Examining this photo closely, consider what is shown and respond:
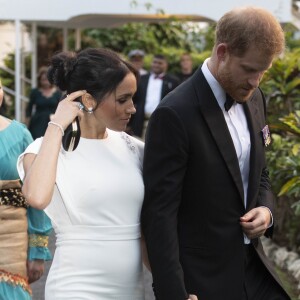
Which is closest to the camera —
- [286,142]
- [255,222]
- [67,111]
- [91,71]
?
[255,222]

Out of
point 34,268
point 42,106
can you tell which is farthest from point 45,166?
point 42,106

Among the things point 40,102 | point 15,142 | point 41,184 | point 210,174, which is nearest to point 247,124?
point 210,174

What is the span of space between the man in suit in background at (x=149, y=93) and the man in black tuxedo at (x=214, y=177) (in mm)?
10340

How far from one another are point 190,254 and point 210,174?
1.17 ft

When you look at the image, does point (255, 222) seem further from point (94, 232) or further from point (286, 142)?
point (286, 142)

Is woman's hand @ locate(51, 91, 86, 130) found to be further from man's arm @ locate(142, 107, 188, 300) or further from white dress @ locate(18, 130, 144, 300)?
man's arm @ locate(142, 107, 188, 300)

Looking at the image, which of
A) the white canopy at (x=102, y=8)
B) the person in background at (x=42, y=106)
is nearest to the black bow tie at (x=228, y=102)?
the person in background at (x=42, y=106)

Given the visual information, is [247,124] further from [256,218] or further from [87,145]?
[87,145]

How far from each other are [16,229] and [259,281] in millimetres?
1441

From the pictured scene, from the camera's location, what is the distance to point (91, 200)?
13.3 ft

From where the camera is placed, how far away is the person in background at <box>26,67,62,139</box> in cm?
1418

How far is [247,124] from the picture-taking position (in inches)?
165

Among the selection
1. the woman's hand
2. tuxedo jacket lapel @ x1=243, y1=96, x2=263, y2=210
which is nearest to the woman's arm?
the woman's hand

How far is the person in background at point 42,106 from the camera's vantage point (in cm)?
1418
